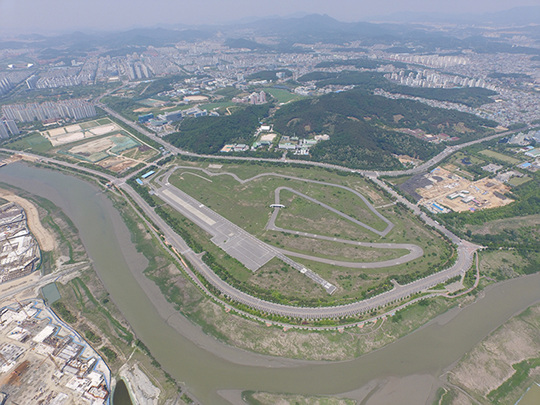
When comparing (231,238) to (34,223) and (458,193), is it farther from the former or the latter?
(458,193)

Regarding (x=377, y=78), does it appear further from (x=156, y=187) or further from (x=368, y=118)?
(x=156, y=187)

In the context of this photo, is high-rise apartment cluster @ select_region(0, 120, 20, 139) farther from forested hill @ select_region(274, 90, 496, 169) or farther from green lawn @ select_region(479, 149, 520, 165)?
green lawn @ select_region(479, 149, 520, 165)

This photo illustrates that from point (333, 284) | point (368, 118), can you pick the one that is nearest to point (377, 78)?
point (368, 118)

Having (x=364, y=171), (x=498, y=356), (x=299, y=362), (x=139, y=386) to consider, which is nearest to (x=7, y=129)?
(x=139, y=386)

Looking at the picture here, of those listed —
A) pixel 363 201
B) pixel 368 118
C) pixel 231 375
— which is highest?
pixel 368 118

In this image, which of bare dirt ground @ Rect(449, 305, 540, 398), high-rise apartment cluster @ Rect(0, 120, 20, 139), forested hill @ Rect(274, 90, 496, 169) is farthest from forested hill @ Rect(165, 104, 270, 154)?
bare dirt ground @ Rect(449, 305, 540, 398)

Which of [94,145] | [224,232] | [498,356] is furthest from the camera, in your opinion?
[94,145]

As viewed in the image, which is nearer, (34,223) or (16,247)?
(16,247)
